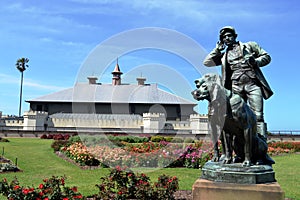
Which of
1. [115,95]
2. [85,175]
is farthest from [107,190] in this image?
[115,95]

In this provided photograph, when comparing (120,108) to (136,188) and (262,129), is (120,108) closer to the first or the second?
(136,188)

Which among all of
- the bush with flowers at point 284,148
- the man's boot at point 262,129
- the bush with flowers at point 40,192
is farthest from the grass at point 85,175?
the bush with flowers at point 284,148

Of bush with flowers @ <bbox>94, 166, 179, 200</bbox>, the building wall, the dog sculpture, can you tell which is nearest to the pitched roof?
the building wall

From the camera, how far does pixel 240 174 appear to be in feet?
15.4

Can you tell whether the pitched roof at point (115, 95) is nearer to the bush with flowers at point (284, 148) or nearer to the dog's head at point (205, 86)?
the bush with flowers at point (284, 148)

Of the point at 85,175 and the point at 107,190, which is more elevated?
the point at 107,190

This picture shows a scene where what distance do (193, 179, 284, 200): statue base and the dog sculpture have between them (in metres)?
0.41

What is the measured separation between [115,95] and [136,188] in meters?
50.2

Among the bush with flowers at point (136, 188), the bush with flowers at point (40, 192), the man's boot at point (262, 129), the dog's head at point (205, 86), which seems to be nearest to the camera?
the dog's head at point (205, 86)

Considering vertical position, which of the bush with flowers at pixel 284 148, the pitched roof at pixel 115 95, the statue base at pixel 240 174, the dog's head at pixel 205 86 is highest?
the pitched roof at pixel 115 95

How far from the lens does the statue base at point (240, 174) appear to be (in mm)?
4672

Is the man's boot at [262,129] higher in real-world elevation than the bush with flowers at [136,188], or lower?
higher

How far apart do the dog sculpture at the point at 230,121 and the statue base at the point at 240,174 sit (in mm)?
134

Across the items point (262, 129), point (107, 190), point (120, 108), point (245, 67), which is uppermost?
point (120, 108)
